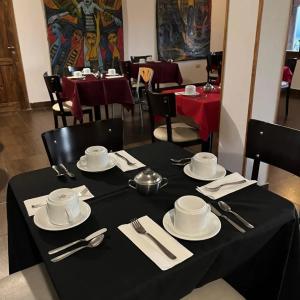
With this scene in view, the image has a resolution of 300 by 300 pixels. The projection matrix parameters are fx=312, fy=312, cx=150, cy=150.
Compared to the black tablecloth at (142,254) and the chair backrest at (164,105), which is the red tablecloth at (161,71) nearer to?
the chair backrest at (164,105)

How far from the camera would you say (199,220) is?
86cm

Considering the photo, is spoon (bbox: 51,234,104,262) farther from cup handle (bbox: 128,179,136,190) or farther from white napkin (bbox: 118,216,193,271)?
cup handle (bbox: 128,179,136,190)

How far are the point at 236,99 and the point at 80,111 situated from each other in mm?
1911

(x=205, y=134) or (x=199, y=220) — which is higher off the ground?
(x=199, y=220)

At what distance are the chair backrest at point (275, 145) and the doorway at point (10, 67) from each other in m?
4.42

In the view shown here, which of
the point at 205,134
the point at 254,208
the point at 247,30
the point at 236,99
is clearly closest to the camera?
the point at 254,208

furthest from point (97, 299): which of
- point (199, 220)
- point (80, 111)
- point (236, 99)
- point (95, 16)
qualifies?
point (95, 16)

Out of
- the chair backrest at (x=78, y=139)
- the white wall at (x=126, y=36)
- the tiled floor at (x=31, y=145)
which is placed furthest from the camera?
the white wall at (x=126, y=36)

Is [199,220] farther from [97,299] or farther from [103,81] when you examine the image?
[103,81]

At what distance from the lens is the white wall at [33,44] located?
4.73 meters

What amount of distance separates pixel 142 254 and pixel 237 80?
1628 mm

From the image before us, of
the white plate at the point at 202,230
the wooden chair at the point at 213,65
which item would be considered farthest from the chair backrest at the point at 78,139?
the wooden chair at the point at 213,65

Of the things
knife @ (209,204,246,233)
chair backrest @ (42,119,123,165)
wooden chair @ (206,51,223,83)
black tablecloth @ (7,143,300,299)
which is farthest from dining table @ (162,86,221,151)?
wooden chair @ (206,51,223,83)

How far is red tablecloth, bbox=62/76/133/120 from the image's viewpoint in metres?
3.48
